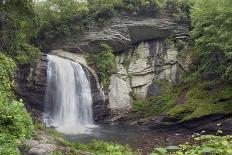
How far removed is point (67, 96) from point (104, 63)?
406cm

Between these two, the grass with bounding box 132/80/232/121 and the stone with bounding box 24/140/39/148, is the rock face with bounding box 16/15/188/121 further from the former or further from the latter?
the stone with bounding box 24/140/39/148

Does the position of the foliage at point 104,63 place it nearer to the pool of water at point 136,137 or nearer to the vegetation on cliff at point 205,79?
the vegetation on cliff at point 205,79

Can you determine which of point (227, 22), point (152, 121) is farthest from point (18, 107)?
point (152, 121)

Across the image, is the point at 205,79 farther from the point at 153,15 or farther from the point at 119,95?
the point at 153,15

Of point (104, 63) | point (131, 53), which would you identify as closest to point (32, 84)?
point (104, 63)

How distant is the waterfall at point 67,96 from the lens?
27.5 meters

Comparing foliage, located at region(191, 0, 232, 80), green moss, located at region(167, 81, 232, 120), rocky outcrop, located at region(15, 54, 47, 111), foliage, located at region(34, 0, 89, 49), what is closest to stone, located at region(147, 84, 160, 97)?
green moss, located at region(167, 81, 232, 120)

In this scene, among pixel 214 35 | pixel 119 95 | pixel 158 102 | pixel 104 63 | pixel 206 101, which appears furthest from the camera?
pixel 119 95

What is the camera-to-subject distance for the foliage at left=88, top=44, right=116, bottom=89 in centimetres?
3056

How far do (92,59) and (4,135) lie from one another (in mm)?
24258

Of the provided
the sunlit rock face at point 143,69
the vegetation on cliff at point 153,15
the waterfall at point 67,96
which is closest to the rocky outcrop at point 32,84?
A: the waterfall at point 67,96

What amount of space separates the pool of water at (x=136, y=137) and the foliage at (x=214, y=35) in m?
4.98

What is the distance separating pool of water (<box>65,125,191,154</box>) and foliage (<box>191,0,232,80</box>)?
4.98m

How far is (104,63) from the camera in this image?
30.7 metres
